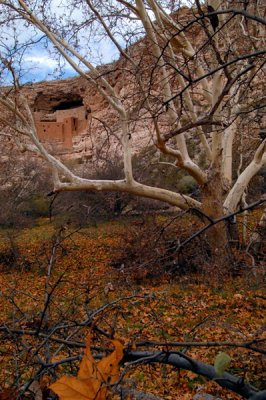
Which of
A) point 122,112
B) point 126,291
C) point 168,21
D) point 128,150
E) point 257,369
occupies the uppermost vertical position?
point 168,21

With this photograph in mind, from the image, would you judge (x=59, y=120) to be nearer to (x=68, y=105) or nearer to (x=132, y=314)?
(x=68, y=105)

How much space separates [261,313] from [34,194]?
50.4 feet

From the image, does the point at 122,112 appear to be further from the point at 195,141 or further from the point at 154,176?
the point at 195,141

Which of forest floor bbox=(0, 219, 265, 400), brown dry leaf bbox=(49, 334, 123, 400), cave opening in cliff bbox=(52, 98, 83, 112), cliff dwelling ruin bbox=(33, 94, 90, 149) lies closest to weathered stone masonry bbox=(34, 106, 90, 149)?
cliff dwelling ruin bbox=(33, 94, 90, 149)

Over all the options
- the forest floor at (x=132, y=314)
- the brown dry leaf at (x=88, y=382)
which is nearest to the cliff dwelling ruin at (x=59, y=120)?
the forest floor at (x=132, y=314)

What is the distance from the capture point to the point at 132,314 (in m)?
5.12

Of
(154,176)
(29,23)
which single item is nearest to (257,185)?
(154,176)

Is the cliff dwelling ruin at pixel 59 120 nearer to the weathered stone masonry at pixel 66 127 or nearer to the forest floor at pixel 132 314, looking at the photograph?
the weathered stone masonry at pixel 66 127

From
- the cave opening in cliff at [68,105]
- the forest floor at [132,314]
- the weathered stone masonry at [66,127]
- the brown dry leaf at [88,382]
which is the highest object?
the cave opening in cliff at [68,105]

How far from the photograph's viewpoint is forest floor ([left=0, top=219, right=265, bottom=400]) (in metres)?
1.75

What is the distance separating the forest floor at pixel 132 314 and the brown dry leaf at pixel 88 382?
0.72 feet

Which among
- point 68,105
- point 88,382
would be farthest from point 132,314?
point 68,105

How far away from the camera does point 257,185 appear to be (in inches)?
497

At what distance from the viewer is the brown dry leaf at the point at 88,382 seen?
94 cm
